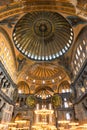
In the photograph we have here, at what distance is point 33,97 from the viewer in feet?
87.8

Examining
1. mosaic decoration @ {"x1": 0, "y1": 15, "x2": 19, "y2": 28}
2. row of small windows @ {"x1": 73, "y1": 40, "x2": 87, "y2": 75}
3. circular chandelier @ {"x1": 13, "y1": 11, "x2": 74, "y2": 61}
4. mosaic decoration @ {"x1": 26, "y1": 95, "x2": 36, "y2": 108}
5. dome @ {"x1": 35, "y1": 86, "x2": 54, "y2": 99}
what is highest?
circular chandelier @ {"x1": 13, "y1": 11, "x2": 74, "y2": 61}

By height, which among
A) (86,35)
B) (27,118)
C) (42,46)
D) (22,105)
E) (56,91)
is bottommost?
(27,118)

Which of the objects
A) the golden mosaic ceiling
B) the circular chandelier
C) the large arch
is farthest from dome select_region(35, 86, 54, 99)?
the large arch

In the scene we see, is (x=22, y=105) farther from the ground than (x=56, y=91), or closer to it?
closer to it

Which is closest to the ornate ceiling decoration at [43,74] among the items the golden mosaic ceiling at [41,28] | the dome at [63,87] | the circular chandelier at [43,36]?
the golden mosaic ceiling at [41,28]

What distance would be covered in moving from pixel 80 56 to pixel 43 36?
7.02 m

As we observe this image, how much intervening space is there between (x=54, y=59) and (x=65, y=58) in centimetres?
171

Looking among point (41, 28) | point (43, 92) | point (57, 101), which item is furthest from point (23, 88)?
point (41, 28)

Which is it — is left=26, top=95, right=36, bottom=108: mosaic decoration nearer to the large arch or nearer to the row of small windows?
the large arch

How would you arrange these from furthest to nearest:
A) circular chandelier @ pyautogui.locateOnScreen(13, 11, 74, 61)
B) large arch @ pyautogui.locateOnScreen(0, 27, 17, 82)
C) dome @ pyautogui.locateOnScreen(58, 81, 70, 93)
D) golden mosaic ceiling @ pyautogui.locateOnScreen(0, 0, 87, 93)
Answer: dome @ pyautogui.locateOnScreen(58, 81, 70, 93) < circular chandelier @ pyautogui.locateOnScreen(13, 11, 74, 61) < large arch @ pyautogui.locateOnScreen(0, 27, 17, 82) < golden mosaic ceiling @ pyautogui.locateOnScreen(0, 0, 87, 93)

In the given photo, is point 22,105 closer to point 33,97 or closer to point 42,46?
point 33,97

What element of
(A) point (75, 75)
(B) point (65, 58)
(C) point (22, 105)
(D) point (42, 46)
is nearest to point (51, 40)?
(D) point (42, 46)

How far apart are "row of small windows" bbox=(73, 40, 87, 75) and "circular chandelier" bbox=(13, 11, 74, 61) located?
2163mm

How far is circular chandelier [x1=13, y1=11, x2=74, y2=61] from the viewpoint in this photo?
75.2ft
